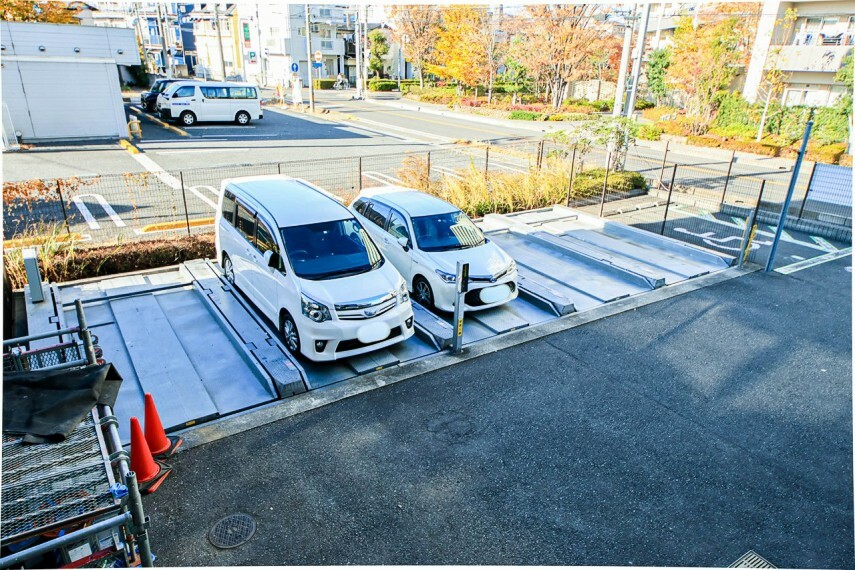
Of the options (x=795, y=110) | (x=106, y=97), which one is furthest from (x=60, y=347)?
(x=795, y=110)

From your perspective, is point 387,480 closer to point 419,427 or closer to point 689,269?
point 419,427

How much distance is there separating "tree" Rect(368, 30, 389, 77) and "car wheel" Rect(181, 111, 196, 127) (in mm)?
32462

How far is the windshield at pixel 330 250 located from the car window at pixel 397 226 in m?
1.11

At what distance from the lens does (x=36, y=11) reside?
2564 centimetres

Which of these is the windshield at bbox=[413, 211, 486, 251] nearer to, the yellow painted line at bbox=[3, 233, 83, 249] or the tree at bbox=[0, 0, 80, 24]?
the yellow painted line at bbox=[3, 233, 83, 249]

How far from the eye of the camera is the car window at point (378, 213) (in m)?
9.05

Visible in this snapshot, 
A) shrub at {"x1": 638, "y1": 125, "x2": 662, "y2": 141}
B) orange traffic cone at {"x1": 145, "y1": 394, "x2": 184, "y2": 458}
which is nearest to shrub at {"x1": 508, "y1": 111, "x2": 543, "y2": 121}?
shrub at {"x1": 638, "y1": 125, "x2": 662, "y2": 141}

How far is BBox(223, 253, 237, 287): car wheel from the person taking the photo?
28.3 feet

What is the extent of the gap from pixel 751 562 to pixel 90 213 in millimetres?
13606

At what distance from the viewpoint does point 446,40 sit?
40.3 meters

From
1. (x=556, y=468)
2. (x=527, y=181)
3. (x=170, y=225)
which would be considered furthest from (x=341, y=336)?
(x=527, y=181)

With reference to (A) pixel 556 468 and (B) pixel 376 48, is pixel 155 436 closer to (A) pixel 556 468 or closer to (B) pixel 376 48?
(A) pixel 556 468

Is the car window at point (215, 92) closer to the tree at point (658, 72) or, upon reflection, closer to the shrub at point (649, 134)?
the shrub at point (649, 134)

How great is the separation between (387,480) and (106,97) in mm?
21910
